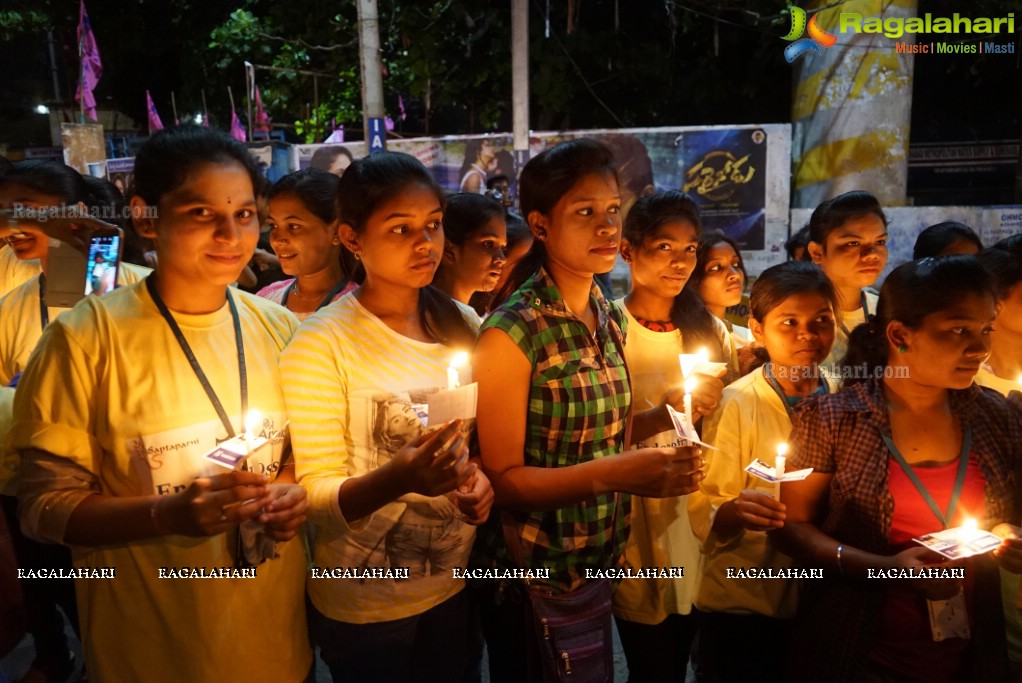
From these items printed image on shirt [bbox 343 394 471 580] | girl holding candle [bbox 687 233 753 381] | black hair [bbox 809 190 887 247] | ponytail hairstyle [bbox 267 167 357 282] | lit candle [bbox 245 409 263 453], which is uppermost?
ponytail hairstyle [bbox 267 167 357 282]

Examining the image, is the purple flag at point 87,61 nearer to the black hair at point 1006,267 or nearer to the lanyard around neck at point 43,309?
the lanyard around neck at point 43,309

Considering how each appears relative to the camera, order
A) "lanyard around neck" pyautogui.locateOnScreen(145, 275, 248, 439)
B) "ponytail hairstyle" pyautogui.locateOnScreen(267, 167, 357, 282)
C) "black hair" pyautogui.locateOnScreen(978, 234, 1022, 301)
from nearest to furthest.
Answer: "lanyard around neck" pyautogui.locateOnScreen(145, 275, 248, 439), "black hair" pyautogui.locateOnScreen(978, 234, 1022, 301), "ponytail hairstyle" pyautogui.locateOnScreen(267, 167, 357, 282)

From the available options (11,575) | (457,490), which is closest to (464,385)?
(457,490)

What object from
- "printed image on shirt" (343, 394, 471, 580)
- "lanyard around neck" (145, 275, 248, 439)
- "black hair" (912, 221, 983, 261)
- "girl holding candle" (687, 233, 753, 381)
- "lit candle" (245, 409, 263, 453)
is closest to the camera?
"lit candle" (245, 409, 263, 453)

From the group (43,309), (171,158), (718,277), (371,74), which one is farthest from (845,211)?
(371,74)

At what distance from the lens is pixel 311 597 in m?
2.12

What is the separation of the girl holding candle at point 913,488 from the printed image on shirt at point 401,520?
1.23 metres

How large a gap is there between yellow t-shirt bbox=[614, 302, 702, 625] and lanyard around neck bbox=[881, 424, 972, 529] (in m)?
0.70

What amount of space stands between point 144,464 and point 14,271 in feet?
8.39

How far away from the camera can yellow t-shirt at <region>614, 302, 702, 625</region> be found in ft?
8.52

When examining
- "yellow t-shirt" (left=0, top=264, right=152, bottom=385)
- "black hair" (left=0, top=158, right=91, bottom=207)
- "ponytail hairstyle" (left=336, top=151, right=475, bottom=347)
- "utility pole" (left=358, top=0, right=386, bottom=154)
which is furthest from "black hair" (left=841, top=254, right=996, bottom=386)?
"utility pole" (left=358, top=0, right=386, bottom=154)

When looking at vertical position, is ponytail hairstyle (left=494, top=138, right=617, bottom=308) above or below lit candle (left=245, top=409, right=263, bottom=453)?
above

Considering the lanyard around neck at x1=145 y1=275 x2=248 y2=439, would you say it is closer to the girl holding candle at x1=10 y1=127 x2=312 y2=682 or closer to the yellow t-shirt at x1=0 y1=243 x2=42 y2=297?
the girl holding candle at x1=10 y1=127 x2=312 y2=682

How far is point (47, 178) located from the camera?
3432mm
